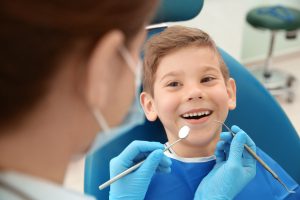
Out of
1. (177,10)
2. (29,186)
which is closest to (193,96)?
(177,10)

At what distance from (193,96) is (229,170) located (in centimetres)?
24

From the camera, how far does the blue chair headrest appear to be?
1.44 metres

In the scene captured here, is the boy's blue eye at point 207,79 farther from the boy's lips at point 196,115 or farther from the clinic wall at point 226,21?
the clinic wall at point 226,21

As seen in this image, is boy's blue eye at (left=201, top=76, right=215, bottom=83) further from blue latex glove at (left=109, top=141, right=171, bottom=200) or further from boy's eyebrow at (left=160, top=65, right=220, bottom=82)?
blue latex glove at (left=109, top=141, right=171, bottom=200)

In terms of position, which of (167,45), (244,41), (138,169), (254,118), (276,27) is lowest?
(244,41)

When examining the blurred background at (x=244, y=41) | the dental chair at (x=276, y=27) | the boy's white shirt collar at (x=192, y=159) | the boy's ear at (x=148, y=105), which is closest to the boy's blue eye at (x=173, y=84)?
the boy's ear at (x=148, y=105)

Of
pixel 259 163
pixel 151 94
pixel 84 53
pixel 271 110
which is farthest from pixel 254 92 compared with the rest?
pixel 84 53

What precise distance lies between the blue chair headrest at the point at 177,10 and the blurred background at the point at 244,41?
912 mm

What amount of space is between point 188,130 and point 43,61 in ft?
2.54

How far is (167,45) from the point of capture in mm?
1320

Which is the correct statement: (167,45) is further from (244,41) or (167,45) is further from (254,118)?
(244,41)

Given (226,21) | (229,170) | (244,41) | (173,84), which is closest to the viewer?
(229,170)

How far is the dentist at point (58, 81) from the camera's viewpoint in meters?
0.50

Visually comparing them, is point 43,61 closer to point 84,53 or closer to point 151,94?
point 84,53
